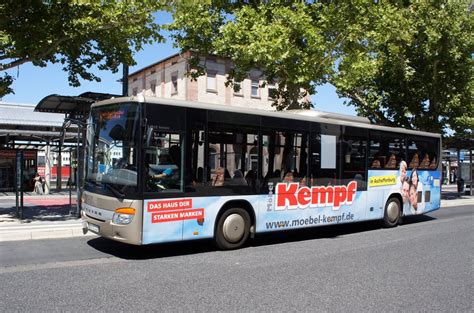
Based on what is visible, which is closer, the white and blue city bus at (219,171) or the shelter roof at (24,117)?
the white and blue city bus at (219,171)

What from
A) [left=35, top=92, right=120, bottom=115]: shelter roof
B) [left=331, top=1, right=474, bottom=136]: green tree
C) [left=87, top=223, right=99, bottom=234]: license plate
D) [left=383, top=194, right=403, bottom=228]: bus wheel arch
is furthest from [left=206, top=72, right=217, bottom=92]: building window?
[left=87, top=223, right=99, bottom=234]: license plate

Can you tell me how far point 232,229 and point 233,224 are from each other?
10 cm

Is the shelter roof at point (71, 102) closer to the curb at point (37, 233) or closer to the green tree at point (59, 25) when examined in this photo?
the green tree at point (59, 25)

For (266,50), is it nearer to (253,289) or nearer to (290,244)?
(290,244)

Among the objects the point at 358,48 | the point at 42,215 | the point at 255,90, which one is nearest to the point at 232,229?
the point at 42,215

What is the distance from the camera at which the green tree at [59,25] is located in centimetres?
1182

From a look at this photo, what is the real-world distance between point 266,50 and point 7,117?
806 inches

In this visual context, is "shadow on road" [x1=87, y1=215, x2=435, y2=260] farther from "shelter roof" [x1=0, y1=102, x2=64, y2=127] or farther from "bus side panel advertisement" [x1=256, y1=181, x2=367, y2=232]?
"shelter roof" [x1=0, y1=102, x2=64, y2=127]

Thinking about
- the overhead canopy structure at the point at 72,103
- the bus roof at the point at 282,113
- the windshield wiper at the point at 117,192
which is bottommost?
the windshield wiper at the point at 117,192

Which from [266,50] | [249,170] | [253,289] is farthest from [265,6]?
[253,289]

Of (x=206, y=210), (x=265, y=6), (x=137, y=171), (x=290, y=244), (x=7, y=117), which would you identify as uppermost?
(x=265, y=6)

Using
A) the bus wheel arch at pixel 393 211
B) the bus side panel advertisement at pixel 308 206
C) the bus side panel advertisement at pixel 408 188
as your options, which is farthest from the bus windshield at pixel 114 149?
the bus wheel arch at pixel 393 211

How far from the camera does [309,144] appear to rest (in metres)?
10.4

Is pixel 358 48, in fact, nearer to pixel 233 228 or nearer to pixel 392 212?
pixel 392 212
